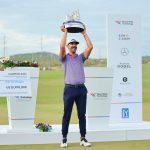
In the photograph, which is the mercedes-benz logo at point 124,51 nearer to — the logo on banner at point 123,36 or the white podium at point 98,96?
the logo on banner at point 123,36

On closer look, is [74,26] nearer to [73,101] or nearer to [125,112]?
[73,101]

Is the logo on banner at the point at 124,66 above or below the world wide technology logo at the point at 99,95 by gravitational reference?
above

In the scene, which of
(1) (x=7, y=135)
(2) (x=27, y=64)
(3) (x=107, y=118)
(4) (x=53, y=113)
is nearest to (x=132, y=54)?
(3) (x=107, y=118)

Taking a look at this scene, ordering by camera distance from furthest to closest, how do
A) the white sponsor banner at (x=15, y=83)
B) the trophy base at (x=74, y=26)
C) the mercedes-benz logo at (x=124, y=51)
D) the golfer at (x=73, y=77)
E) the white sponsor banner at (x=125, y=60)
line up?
the mercedes-benz logo at (x=124, y=51) → the white sponsor banner at (x=125, y=60) → the white sponsor banner at (x=15, y=83) → the trophy base at (x=74, y=26) → the golfer at (x=73, y=77)

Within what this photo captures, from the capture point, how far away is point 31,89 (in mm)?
11570

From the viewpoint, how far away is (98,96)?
11.9 m

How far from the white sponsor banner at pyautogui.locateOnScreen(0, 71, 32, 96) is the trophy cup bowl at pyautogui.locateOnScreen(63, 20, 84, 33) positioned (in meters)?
1.48

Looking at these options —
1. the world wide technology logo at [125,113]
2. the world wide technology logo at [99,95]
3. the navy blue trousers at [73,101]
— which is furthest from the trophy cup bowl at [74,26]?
the world wide technology logo at [125,113]

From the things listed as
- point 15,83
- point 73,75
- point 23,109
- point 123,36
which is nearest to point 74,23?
point 73,75

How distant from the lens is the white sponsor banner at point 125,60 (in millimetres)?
13336

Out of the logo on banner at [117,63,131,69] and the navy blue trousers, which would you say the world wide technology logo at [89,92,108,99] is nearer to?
the navy blue trousers

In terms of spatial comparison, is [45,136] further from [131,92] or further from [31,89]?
[131,92]

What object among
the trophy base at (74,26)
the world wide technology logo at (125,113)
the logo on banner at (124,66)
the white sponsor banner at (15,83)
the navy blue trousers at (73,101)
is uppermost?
the trophy base at (74,26)

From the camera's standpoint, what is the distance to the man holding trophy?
34.0 ft
